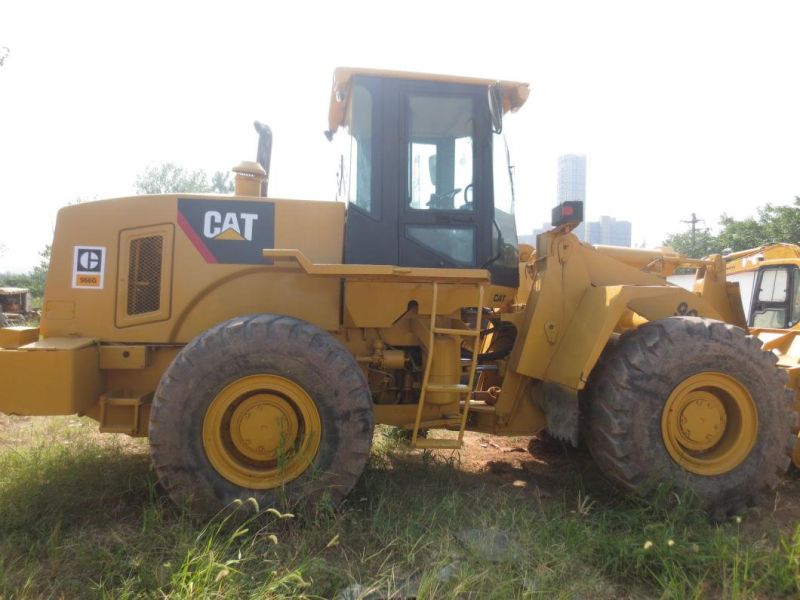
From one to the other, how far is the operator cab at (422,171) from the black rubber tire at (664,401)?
107cm

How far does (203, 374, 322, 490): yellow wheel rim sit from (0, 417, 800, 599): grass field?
244 millimetres

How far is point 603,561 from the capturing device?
2834 millimetres

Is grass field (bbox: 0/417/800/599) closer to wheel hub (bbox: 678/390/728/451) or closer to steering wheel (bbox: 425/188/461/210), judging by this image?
wheel hub (bbox: 678/390/728/451)

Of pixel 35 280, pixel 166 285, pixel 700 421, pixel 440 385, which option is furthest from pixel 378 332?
pixel 35 280

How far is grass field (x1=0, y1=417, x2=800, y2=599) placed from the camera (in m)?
2.49

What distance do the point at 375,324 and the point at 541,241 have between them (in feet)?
4.57

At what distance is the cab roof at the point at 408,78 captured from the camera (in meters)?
3.70

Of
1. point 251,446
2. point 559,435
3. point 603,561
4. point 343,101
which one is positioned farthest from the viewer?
point 343,101

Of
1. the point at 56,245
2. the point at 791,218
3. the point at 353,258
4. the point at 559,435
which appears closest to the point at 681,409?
the point at 559,435

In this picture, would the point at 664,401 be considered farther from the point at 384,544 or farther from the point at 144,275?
the point at 144,275

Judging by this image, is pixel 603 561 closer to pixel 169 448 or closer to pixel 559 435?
pixel 559 435

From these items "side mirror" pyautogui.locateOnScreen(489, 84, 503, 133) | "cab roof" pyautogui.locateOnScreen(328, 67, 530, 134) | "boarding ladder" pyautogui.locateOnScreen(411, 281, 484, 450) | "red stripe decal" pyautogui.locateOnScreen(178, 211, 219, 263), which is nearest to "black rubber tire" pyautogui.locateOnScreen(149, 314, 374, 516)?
"boarding ladder" pyautogui.locateOnScreen(411, 281, 484, 450)

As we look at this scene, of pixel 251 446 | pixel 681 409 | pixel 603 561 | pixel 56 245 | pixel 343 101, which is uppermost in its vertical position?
pixel 343 101

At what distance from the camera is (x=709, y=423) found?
3525 millimetres
